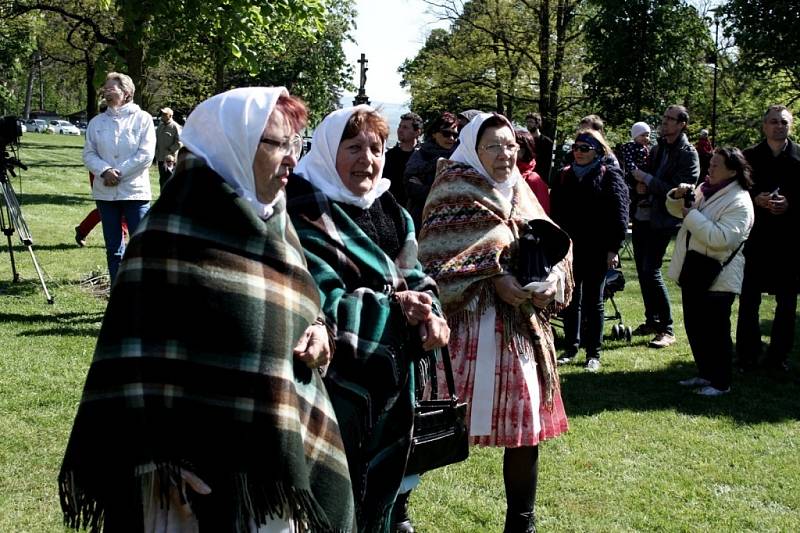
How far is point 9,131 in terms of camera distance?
923 centimetres

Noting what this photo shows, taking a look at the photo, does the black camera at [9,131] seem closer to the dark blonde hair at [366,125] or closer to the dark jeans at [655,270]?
the dark jeans at [655,270]

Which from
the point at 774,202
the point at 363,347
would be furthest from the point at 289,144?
the point at 774,202

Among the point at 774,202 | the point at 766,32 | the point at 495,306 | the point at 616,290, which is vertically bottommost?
the point at 616,290

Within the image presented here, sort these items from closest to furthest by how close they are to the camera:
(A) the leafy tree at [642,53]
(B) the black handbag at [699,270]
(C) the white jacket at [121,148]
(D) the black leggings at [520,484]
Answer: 1. (D) the black leggings at [520,484]
2. (B) the black handbag at [699,270]
3. (C) the white jacket at [121,148]
4. (A) the leafy tree at [642,53]

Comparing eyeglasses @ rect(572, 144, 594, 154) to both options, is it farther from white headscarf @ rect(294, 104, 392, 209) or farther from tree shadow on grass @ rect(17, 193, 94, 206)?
tree shadow on grass @ rect(17, 193, 94, 206)

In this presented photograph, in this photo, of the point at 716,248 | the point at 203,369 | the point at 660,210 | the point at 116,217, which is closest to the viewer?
the point at 203,369

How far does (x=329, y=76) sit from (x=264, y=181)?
46.2 metres

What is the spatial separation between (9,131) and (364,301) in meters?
7.47

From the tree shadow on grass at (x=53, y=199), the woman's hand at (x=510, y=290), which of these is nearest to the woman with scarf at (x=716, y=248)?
the woman's hand at (x=510, y=290)

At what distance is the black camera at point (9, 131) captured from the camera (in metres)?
9.12

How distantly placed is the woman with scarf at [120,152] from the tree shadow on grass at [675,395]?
14.9 feet

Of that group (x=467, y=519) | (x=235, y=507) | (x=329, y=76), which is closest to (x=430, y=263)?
(x=467, y=519)

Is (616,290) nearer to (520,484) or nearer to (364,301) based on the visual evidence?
(520,484)

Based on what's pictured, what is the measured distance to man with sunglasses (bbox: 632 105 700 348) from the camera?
8.66 meters
